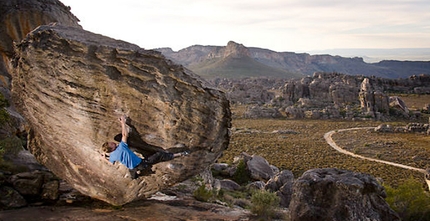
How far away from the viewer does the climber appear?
7.73 meters

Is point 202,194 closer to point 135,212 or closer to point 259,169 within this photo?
point 135,212

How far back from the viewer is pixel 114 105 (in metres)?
8.42

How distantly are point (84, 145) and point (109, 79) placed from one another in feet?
6.36

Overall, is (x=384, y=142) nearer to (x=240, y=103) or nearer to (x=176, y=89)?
(x=176, y=89)

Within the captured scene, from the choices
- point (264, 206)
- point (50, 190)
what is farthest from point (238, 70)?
point (50, 190)

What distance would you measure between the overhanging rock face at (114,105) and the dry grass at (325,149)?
1780 cm

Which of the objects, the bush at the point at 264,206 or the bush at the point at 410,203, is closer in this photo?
the bush at the point at 264,206

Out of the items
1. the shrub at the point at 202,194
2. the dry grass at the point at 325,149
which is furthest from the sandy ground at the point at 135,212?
the dry grass at the point at 325,149

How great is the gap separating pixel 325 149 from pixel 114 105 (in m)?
29.4

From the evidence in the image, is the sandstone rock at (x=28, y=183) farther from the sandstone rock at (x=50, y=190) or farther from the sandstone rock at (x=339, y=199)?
the sandstone rock at (x=339, y=199)

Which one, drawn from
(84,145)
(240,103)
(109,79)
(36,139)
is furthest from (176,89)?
(240,103)

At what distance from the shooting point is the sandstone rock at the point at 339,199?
9.27 meters

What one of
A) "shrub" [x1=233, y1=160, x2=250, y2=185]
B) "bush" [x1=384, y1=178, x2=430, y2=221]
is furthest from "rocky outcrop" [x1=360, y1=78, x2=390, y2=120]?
"bush" [x1=384, y1=178, x2=430, y2=221]

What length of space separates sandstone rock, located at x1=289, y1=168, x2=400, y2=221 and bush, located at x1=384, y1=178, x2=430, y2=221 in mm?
3125
